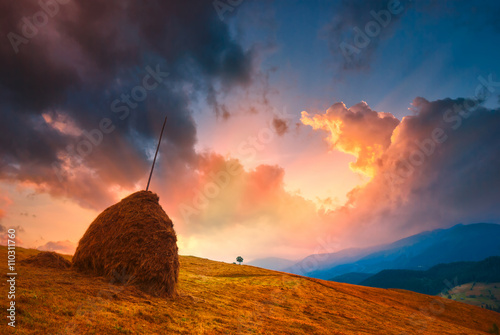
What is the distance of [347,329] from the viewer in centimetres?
1526

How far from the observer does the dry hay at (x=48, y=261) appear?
13391 mm

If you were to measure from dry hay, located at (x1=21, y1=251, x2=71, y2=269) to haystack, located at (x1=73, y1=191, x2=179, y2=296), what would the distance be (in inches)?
36.1

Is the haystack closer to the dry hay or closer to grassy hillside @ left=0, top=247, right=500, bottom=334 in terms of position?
grassy hillside @ left=0, top=247, right=500, bottom=334

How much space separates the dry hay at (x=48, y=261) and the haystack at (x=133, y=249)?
3.01ft

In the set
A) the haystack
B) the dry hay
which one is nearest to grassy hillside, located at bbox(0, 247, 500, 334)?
the haystack

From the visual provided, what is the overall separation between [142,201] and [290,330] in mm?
Result: 12020

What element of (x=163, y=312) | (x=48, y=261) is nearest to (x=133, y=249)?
(x=163, y=312)

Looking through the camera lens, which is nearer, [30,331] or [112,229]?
[30,331]

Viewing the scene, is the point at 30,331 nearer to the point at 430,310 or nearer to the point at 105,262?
the point at 105,262

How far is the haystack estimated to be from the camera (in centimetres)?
1252

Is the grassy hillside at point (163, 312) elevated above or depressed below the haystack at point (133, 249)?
below


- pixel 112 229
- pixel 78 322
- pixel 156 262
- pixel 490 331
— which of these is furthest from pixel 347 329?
pixel 490 331

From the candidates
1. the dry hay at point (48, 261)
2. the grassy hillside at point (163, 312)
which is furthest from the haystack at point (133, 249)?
the dry hay at point (48, 261)

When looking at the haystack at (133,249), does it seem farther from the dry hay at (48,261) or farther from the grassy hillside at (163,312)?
the dry hay at (48,261)
